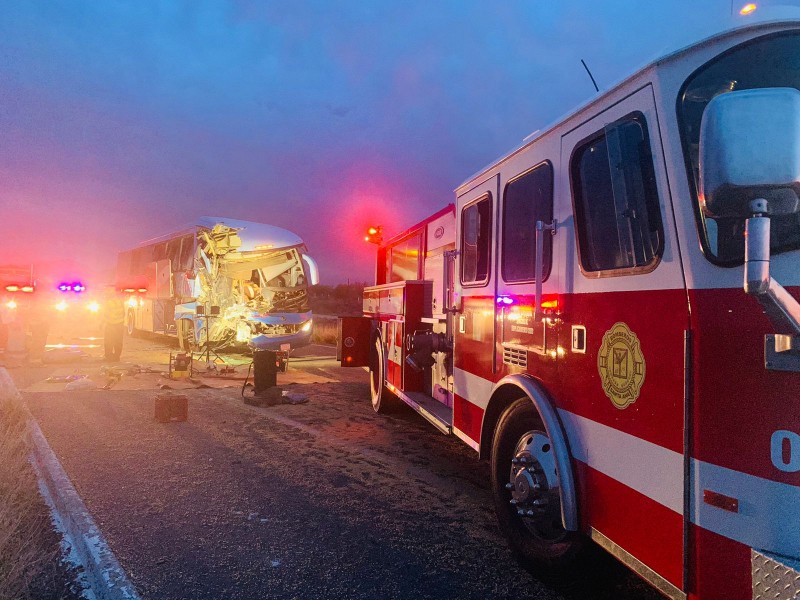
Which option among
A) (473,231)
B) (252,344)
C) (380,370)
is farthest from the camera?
(252,344)

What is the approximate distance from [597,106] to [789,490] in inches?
78.0

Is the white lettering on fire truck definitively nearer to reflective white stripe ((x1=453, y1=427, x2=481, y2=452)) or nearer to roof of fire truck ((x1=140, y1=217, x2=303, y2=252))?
reflective white stripe ((x1=453, y1=427, x2=481, y2=452))

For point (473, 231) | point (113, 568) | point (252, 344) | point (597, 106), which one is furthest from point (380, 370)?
point (252, 344)

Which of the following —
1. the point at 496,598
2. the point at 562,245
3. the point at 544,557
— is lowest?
the point at 496,598

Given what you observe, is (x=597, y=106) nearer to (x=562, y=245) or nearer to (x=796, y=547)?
(x=562, y=245)

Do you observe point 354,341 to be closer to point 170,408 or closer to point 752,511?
point 170,408

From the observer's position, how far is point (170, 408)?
24.5 feet

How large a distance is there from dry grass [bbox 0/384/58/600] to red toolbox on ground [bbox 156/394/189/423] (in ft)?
5.28

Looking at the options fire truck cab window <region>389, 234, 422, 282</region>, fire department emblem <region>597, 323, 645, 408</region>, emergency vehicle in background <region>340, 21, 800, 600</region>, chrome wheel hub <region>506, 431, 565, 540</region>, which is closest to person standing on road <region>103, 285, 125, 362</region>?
fire truck cab window <region>389, 234, 422, 282</region>

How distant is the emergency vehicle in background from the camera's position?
184cm

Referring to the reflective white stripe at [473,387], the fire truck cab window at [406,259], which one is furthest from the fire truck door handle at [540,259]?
the fire truck cab window at [406,259]

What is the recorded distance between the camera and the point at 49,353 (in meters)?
15.3

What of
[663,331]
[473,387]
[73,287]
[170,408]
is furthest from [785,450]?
[73,287]

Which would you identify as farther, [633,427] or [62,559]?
[62,559]
